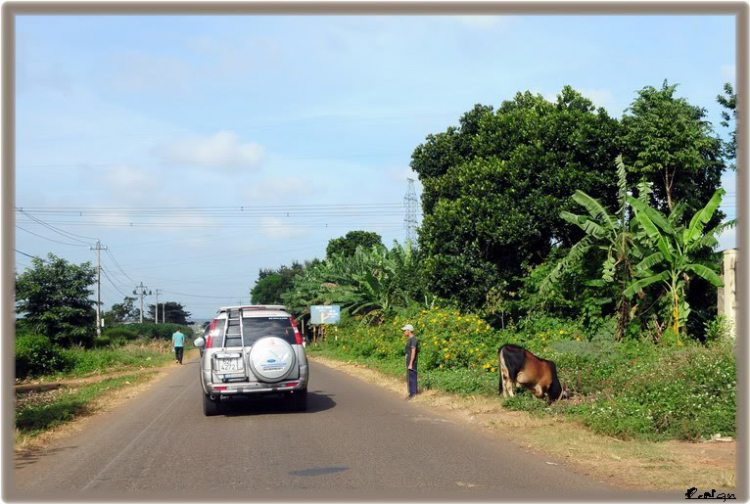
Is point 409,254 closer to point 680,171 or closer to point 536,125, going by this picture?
point 536,125

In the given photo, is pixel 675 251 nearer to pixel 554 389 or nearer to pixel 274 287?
pixel 554 389

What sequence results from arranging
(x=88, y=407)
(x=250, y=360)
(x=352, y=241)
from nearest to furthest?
(x=250, y=360), (x=88, y=407), (x=352, y=241)

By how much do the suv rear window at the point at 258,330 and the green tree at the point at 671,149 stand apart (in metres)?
13.4

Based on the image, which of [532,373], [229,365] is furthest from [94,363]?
[532,373]

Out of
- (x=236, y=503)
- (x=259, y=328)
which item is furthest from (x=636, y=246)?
(x=236, y=503)

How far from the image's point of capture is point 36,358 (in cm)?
2858

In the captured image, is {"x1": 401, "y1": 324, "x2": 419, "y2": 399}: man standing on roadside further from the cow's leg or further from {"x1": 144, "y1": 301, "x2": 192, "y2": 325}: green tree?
{"x1": 144, "y1": 301, "x2": 192, "y2": 325}: green tree

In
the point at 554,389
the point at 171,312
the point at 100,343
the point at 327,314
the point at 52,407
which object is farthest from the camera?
the point at 171,312

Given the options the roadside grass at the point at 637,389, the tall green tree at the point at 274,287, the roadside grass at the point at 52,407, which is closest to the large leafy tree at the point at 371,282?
the roadside grass at the point at 52,407

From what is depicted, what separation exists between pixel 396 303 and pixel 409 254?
325cm

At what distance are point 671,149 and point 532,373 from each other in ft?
41.2

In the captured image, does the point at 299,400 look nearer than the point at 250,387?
No

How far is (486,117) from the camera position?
2633 centimetres

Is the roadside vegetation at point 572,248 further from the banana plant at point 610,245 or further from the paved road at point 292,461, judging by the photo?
the paved road at point 292,461
